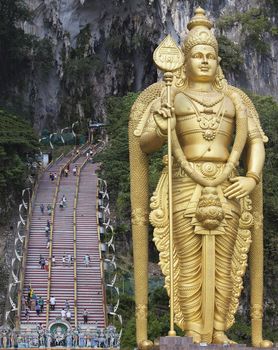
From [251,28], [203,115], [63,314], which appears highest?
[251,28]

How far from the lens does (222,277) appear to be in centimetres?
993

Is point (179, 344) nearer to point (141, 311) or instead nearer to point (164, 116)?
point (141, 311)

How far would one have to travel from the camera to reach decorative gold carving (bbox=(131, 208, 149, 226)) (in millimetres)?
10320

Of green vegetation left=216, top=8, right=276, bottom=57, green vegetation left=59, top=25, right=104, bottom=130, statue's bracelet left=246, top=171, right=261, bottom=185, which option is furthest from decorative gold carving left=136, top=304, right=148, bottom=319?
green vegetation left=59, top=25, right=104, bottom=130

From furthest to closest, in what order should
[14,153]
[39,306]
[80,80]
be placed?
[80,80], [14,153], [39,306]

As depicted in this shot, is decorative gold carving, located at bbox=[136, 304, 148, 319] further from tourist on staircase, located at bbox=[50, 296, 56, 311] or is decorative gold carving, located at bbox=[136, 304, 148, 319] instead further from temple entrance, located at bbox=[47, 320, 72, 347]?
tourist on staircase, located at bbox=[50, 296, 56, 311]

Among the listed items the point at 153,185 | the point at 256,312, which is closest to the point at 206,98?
the point at 256,312

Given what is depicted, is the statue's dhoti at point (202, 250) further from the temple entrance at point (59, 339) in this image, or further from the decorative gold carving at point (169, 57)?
the temple entrance at point (59, 339)

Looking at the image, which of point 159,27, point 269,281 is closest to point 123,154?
point 269,281

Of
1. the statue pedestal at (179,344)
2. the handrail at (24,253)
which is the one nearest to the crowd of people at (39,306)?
the handrail at (24,253)

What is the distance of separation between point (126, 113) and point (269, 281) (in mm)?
8744

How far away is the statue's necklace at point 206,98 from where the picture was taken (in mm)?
10234

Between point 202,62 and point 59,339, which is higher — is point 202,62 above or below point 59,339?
above

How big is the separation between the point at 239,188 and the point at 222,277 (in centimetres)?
89
